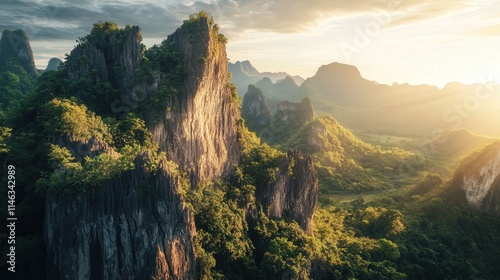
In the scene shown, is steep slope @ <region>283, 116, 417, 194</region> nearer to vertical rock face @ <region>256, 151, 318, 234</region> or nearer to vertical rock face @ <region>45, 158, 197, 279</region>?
vertical rock face @ <region>256, 151, 318, 234</region>

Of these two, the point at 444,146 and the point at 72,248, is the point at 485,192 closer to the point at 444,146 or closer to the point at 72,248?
the point at 72,248

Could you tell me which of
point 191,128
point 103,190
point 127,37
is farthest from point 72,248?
point 127,37

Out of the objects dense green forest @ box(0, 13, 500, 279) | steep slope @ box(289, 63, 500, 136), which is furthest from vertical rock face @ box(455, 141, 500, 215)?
steep slope @ box(289, 63, 500, 136)

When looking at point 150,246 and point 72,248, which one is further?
point 150,246

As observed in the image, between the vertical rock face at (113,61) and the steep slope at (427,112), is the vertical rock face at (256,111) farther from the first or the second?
the vertical rock face at (113,61)

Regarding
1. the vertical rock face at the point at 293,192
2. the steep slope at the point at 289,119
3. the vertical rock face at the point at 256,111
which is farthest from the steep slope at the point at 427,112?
the vertical rock face at the point at 293,192

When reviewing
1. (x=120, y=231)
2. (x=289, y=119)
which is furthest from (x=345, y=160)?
(x=120, y=231)

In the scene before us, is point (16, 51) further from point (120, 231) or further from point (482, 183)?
point (482, 183)
